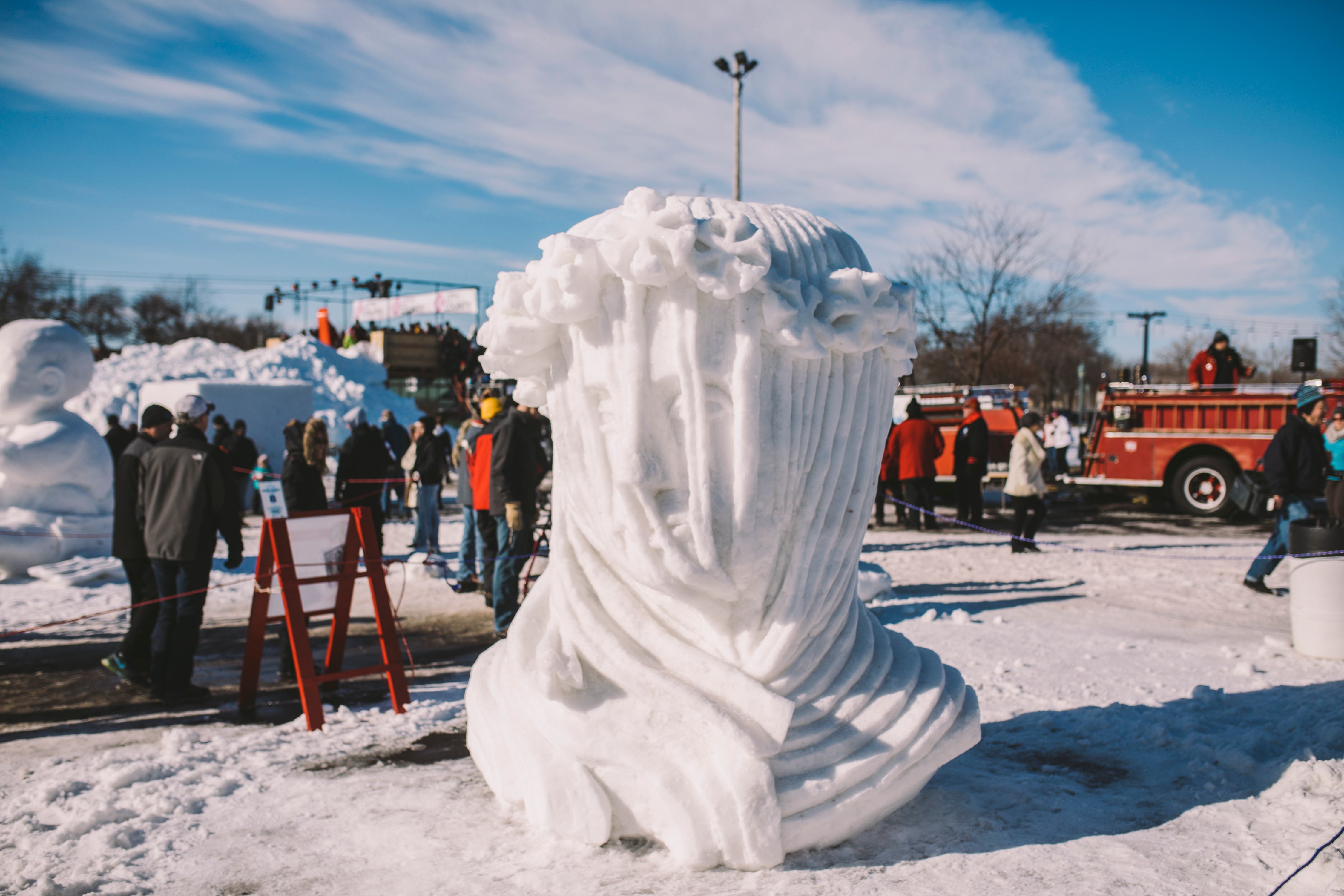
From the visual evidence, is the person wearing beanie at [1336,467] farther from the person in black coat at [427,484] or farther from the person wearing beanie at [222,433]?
the person wearing beanie at [222,433]

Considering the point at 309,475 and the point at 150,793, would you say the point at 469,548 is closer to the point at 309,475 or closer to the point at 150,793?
the point at 309,475

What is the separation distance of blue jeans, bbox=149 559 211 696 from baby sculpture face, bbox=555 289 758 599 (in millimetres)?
3204

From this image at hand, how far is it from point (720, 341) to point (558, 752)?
1.48 meters

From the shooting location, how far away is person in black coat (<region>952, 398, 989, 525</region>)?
11766 mm

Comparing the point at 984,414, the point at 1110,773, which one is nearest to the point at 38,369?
the point at 1110,773

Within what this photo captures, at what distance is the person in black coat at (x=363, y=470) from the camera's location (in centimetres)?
816

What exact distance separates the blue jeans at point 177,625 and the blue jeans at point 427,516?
450 cm

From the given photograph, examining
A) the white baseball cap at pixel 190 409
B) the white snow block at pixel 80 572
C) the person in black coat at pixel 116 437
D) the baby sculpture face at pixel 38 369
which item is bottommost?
the white snow block at pixel 80 572

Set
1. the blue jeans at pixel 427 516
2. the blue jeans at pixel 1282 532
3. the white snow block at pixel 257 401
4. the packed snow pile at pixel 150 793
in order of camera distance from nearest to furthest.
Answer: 1. the packed snow pile at pixel 150 793
2. the blue jeans at pixel 1282 532
3. the blue jeans at pixel 427 516
4. the white snow block at pixel 257 401

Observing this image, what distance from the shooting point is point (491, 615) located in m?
7.13

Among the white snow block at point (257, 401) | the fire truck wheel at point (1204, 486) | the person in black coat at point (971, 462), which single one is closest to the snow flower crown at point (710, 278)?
the person in black coat at point (971, 462)

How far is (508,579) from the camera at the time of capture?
6.28 meters

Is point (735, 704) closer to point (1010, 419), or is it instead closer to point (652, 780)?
point (652, 780)

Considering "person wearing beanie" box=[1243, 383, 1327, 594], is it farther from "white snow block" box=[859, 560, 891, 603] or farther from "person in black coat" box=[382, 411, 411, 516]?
"person in black coat" box=[382, 411, 411, 516]
